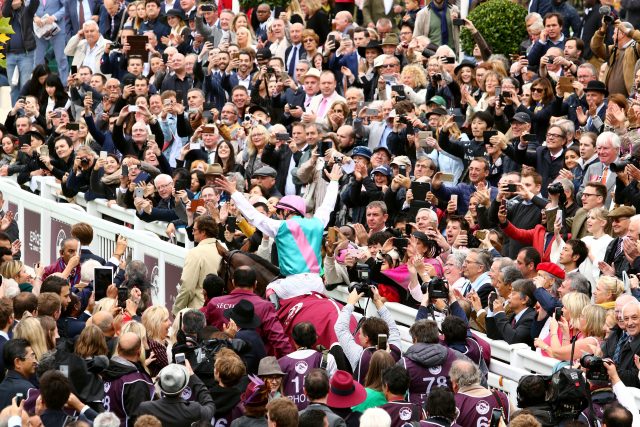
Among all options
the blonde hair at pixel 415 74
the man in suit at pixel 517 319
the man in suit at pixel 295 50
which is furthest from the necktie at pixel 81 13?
the man in suit at pixel 517 319

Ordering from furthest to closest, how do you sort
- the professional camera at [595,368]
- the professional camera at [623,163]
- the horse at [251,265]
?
the professional camera at [623,163] < the horse at [251,265] < the professional camera at [595,368]

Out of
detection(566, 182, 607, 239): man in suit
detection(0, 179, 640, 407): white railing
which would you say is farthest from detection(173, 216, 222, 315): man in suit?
detection(566, 182, 607, 239): man in suit

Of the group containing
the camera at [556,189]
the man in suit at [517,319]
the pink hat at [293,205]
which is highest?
the camera at [556,189]

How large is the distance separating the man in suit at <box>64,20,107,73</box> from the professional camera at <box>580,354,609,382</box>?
14.0m

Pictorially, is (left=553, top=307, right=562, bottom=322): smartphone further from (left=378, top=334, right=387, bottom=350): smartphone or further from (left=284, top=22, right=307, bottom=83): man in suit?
(left=284, top=22, right=307, bottom=83): man in suit

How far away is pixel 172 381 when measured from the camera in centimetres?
1006

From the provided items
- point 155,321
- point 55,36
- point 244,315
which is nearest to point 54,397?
point 155,321

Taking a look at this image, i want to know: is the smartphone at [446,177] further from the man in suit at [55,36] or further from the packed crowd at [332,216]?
the man in suit at [55,36]

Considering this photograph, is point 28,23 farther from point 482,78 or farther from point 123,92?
point 482,78

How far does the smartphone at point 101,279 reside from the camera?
42.7 ft

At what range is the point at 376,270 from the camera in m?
13.0

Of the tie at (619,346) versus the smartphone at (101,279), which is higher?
the tie at (619,346)

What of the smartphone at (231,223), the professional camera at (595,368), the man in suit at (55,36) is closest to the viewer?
the professional camera at (595,368)

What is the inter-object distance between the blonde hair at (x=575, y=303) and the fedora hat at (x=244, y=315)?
2359 mm
